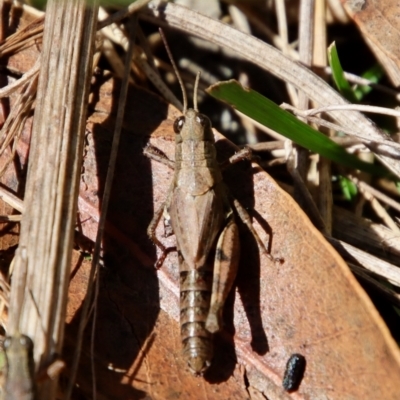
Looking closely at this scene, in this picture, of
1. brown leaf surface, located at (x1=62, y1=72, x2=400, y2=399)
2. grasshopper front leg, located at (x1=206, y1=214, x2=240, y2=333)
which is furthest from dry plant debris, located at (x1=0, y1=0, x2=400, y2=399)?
grasshopper front leg, located at (x1=206, y1=214, x2=240, y2=333)

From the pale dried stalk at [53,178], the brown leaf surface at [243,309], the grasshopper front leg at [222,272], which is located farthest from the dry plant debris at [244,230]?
the pale dried stalk at [53,178]

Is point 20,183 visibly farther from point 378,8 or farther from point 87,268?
point 378,8

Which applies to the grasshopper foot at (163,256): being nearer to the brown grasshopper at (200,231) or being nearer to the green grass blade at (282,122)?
the brown grasshopper at (200,231)

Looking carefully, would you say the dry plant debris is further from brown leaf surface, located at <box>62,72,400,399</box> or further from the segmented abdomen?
the segmented abdomen

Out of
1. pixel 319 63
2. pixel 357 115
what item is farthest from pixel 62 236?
pixel 319 63

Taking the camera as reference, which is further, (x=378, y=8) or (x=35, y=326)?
(x=378, y=8)

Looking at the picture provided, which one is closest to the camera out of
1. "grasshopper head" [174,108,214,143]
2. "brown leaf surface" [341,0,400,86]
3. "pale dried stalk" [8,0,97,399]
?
"pale dried stalk" [8,0,97,399]
